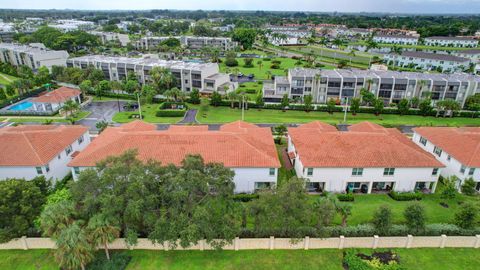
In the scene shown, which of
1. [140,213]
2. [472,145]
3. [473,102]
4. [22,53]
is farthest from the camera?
[22,53]

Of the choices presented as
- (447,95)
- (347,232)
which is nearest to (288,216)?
(347,232)

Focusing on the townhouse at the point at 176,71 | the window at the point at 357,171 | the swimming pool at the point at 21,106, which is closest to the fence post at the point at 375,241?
the window at the point at 357,171

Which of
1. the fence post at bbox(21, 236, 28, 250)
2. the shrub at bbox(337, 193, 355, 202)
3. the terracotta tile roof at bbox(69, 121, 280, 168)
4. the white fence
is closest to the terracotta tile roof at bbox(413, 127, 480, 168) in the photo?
the white fence

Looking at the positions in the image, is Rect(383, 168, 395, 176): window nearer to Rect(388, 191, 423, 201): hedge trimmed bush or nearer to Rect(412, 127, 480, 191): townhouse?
Rect(388, 191, 423, 201): hedge trimmed bush

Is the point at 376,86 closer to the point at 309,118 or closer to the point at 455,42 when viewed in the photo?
the point at 309,118

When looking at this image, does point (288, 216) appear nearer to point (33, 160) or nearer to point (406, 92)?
point (33, 160)

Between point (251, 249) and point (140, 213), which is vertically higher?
point (140, 213)

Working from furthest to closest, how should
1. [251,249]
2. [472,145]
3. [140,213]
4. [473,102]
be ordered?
[473,102] → [472,145] → [251,249] → [140,213]
